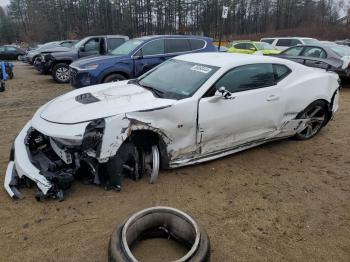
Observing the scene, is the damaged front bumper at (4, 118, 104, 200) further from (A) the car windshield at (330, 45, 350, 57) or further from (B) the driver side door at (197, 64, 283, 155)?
(A) the car windshield at (330, 45, 350, 57)

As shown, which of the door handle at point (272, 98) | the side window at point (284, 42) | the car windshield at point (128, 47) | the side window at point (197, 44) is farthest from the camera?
the side window at point (284, 42)

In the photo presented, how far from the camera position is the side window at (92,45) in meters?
12.1

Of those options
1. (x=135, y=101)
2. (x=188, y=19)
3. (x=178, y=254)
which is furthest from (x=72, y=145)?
(x=188, y=19)

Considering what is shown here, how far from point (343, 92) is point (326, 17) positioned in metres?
58.1

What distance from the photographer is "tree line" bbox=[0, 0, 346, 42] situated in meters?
52.5

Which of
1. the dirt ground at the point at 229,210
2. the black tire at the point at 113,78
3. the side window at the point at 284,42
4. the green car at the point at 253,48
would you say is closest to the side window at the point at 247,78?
the dirt ground at the point at 229,210

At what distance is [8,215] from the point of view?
3109 millimetres

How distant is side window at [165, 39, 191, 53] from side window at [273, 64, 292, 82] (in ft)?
14.4

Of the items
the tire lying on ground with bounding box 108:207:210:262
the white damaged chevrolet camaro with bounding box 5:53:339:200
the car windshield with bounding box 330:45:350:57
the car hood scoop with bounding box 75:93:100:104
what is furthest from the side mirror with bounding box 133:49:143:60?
the car windshield with bounding box 330:45:350:57

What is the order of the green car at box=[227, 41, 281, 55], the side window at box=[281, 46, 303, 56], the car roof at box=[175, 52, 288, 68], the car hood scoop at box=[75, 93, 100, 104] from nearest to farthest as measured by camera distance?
the car hood scoop at box=[75, 93, 100, 104] → the car roof at box=[175, 52, 288, 68] → the side window at box=[281, 46, 303, 56] → the green car at box=[227, 41, 281, 55]

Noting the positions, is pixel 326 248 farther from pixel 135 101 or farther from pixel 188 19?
pixel 188 19

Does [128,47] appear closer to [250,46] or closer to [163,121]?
[163,121]

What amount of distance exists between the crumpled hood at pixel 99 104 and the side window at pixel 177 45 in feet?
15.2

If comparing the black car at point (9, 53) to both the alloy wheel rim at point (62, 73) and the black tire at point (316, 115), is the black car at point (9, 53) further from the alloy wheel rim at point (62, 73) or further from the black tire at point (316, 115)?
the black tire at point (316, 115)
